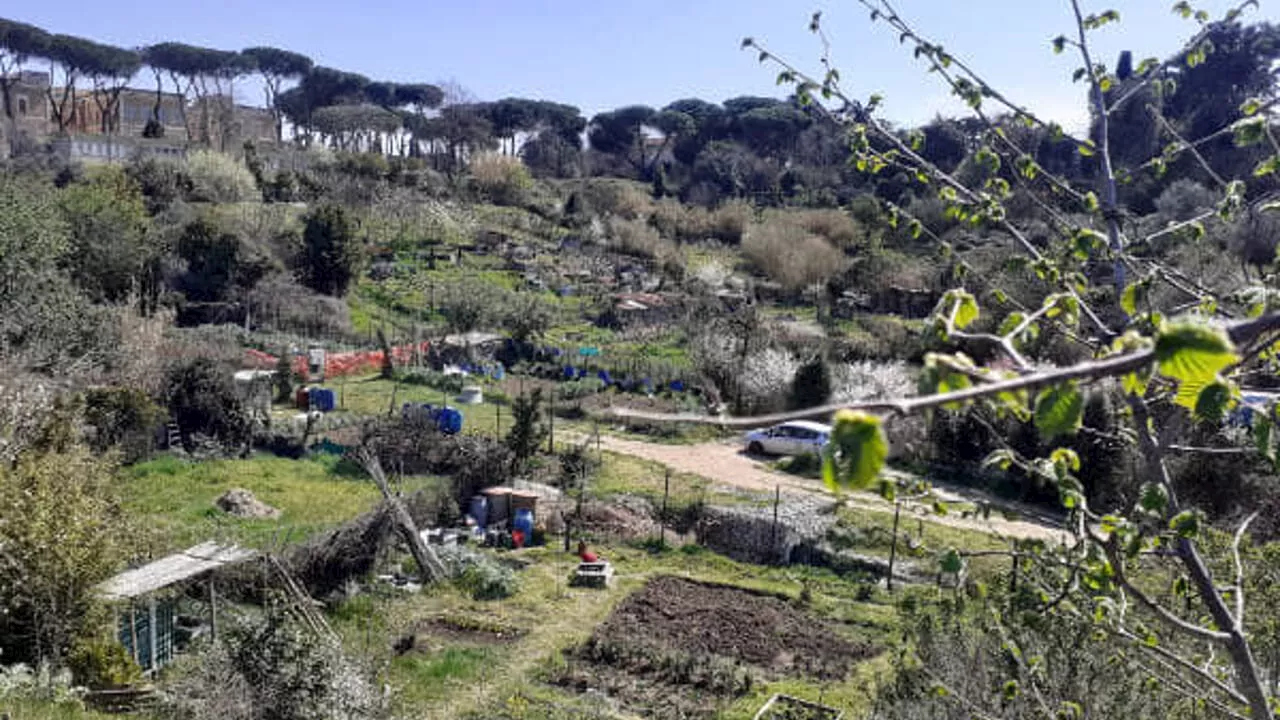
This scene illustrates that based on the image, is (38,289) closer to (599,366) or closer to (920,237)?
(599,366)

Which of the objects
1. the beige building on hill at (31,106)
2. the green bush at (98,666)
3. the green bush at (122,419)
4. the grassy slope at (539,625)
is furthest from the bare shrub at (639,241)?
the green bush at (98,666)

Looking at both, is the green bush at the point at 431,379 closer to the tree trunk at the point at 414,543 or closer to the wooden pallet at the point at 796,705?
the tree trunk at the point at 414,543

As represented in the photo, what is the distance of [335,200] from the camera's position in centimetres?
4250

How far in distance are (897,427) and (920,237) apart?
48.6ft

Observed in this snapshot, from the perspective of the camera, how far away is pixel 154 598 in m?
8.29

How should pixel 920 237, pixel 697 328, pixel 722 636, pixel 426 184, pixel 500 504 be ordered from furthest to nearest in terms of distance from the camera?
1. pixel 426 184
2. pixel 697 328
3. pixel 500 504
4. pixel 722 636
5. pixel 920 237

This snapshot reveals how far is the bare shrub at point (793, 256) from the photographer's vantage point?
37938mm

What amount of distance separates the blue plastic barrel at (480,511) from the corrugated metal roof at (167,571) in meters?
4.58

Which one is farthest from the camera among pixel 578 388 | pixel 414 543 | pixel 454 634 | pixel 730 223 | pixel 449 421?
pixel 730 223

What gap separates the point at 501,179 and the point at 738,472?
39.1m

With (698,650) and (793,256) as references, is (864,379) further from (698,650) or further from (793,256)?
(793,256)

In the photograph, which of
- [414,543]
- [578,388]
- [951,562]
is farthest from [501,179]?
[951,562]

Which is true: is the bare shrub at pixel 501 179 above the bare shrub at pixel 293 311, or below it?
above

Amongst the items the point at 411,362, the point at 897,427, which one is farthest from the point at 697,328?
the point at 897,427
